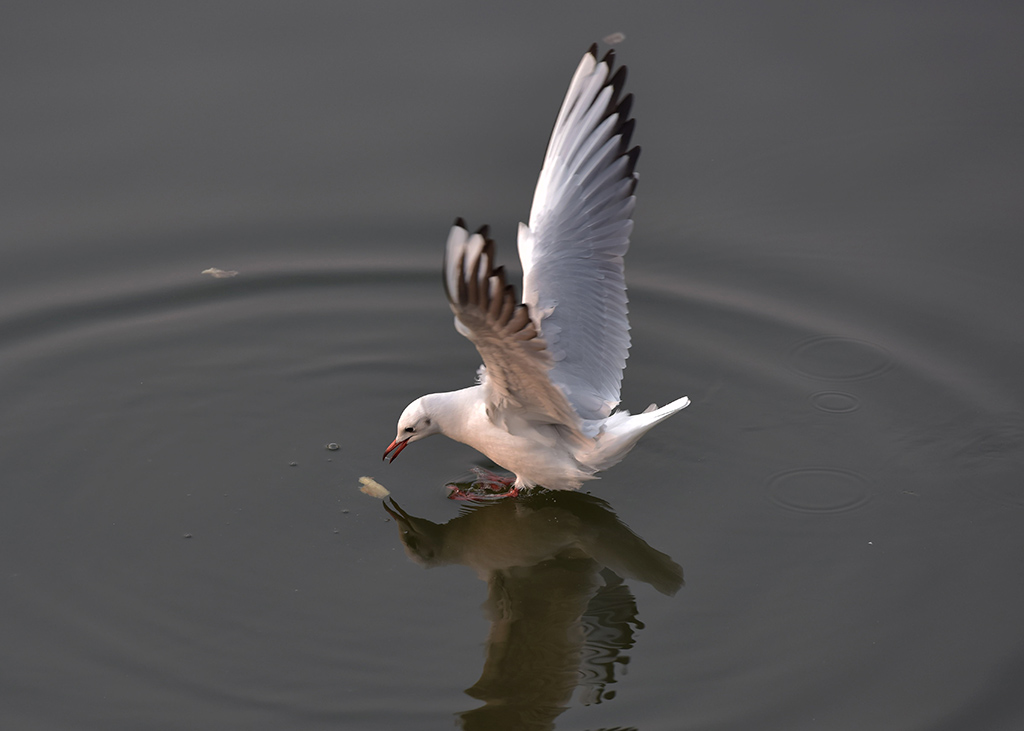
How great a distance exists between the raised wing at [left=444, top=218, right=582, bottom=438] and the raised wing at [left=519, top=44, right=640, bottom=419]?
37cm

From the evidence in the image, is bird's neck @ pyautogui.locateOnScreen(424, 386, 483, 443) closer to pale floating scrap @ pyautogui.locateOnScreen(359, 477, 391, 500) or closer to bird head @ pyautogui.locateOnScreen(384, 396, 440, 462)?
bird head @ pyautogui.locateOnScreen(384, 396, 440, 462)

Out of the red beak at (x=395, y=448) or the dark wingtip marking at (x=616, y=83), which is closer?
the dark wingtip marking at (x=616, y=83)

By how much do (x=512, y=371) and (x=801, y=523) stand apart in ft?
5.55

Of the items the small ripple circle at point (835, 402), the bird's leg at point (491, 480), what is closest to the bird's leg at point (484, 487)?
the bird's leg at point (491, 480)

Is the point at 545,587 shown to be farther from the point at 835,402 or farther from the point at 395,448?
the point at 835,402

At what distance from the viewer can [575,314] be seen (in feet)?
21.1

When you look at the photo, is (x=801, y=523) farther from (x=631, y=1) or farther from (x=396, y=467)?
(x=631, y=1)

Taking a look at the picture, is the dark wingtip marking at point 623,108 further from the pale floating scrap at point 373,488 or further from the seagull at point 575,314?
the pale floating scrap at point 373,488

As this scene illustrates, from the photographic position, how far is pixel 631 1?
983 cm

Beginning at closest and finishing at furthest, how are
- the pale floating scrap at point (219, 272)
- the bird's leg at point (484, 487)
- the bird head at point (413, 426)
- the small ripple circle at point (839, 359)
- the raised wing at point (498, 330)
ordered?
the raised wing at point (498, 330) → the bird head at point (413, 426) → the bird's leg at point (484, 487) → the small ripple circle at point (839, 359) → the pale floating scrap at point (219, 272)

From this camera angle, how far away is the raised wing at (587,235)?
250 inches

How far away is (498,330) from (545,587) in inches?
60.9

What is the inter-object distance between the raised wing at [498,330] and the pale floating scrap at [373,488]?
749mm

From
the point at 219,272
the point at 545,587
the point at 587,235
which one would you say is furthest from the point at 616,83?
the point at 219,272
